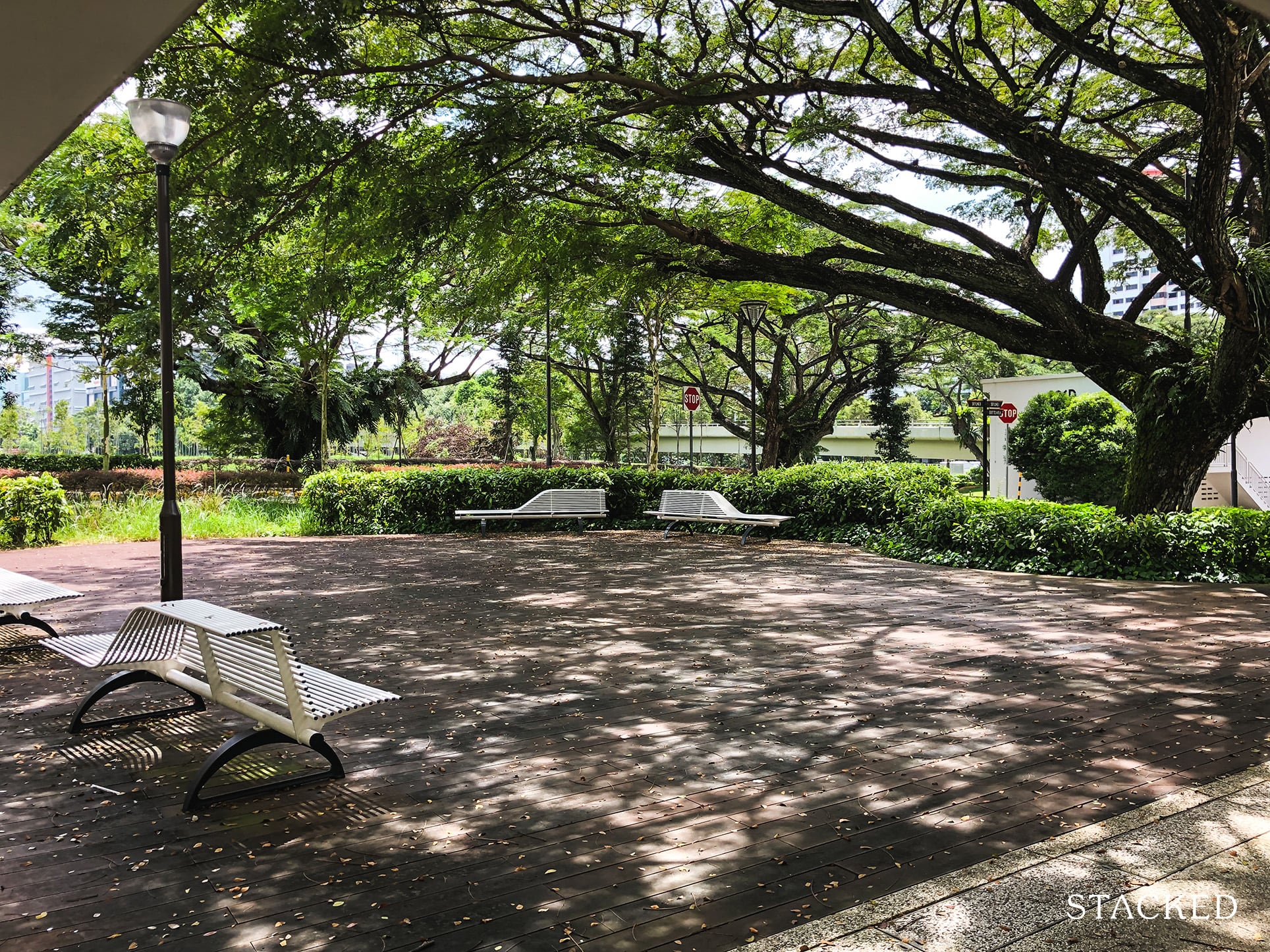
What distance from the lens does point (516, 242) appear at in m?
12.2

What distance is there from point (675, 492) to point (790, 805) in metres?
13.4

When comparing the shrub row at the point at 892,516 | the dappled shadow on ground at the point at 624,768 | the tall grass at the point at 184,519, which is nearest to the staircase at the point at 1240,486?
the shrub row at the point at 892,516

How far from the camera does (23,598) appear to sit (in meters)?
7.04

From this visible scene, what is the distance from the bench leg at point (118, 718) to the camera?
527 cm

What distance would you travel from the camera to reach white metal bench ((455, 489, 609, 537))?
57.8ft

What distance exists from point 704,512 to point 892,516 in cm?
355

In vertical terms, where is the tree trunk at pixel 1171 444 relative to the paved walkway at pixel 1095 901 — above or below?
above

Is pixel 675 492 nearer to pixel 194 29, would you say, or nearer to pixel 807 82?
pixel 807 82

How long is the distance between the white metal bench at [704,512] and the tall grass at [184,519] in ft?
24.9

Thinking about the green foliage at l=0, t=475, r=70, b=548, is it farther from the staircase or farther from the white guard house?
the staircase

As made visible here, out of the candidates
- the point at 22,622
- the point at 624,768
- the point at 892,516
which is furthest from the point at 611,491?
the point at 624,768

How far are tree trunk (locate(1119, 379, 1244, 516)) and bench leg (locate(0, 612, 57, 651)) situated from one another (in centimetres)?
1241

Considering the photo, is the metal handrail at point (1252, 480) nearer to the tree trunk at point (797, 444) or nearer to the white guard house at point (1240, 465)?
the white guard house at point (1240, 465)

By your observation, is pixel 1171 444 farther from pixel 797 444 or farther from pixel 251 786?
pixel 797 444
